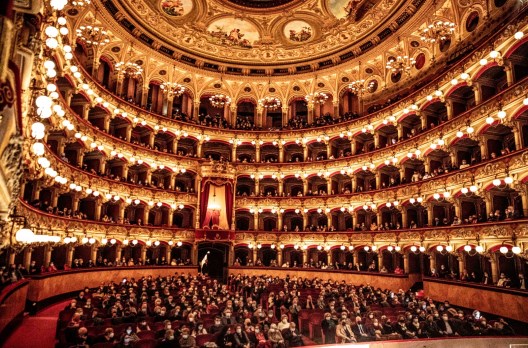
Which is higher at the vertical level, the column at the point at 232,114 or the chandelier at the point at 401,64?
the chandelier at the point at 401,64

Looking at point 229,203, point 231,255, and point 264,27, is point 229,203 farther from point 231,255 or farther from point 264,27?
point 264,27

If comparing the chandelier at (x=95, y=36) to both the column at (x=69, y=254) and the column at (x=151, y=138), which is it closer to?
the column at (x=151, y=138)

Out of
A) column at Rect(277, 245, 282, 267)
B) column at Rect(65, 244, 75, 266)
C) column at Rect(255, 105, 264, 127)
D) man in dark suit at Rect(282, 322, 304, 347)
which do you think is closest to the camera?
man in dark suit at Rect(282, 322, 304, 347)

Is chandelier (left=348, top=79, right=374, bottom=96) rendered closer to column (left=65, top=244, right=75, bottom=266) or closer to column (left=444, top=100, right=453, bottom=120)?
column (left=444, top=100, right=453, bottom=120)

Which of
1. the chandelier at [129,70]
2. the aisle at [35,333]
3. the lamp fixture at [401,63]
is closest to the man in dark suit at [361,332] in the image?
the aisle at [35,333]

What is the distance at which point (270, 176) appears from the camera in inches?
1294

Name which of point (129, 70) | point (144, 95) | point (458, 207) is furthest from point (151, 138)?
point (458, 207)

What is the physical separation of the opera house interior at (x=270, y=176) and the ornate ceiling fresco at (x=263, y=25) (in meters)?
0.15

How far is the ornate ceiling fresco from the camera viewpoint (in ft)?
84.9

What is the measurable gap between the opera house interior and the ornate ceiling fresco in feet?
0.51

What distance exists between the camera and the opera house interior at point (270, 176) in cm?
1232

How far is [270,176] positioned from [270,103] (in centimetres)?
786

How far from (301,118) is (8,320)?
28.4 metres

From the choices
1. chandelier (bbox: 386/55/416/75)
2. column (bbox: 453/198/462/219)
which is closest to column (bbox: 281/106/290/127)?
chandelier (bbox: 386/55/416/75)
